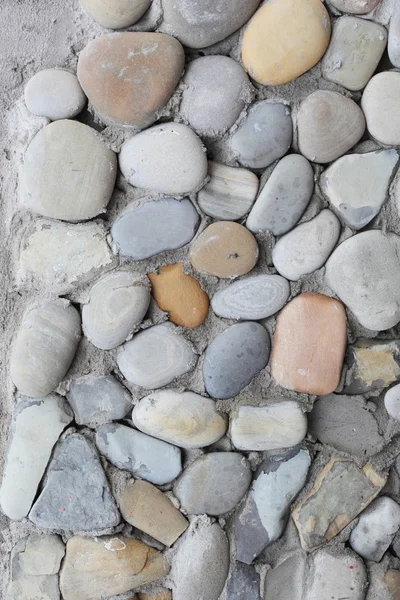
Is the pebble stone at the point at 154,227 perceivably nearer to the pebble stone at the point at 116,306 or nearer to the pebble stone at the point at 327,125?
the pebble stone at the point at 116,306

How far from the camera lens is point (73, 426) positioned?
89 centimetres

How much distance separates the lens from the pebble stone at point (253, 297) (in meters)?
0.85

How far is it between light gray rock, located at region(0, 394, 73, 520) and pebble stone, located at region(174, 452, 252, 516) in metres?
0.16

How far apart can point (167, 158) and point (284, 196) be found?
134mm

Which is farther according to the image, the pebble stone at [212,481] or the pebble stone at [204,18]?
the pebble stone at [212,481]

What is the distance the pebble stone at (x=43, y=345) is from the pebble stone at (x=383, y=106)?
0.39 m

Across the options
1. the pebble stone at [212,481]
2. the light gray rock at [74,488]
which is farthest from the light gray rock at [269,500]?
the light gray rock at [74,488]

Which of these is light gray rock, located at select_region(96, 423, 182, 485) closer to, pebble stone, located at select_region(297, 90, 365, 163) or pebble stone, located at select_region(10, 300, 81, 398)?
pebble stone, located at select_region(10, 300, 81, 398)

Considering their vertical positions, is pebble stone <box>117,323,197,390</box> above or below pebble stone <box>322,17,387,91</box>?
below

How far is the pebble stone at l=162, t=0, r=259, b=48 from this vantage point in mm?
784

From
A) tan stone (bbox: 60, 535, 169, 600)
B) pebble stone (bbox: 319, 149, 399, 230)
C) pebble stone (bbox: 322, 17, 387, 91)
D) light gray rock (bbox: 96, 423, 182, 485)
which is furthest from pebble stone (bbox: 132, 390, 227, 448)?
pebble stone (bbox: 322, 17, 387, 91)

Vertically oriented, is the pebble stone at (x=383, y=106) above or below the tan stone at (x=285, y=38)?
below

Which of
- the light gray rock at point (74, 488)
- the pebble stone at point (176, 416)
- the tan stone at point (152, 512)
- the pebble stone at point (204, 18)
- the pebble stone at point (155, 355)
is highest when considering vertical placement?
the pebble stone at point (204, 18)

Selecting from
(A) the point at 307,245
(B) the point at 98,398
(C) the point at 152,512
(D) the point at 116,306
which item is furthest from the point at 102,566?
(A) the point at 307,245
